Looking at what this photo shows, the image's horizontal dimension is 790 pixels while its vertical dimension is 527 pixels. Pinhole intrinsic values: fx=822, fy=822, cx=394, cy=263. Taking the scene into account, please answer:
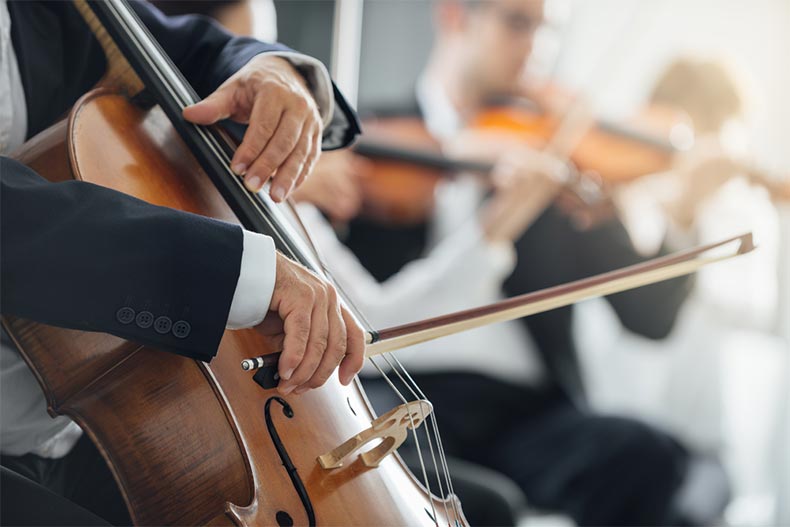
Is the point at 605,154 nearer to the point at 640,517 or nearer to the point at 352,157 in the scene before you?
the point at 352,157

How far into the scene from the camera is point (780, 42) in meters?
2.62

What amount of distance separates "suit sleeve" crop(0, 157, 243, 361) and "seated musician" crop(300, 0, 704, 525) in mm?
840

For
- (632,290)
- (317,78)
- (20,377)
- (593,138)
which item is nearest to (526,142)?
(593,138)

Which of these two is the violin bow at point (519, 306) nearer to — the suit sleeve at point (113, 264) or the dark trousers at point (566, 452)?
the suit sleeve at point (113, 264)

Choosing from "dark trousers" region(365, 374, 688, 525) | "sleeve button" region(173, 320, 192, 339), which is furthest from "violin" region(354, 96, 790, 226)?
"sleeve button" region(173, 320, 192, 339)

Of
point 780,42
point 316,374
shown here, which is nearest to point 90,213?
point 316,374

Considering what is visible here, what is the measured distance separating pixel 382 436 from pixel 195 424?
0.13 metres

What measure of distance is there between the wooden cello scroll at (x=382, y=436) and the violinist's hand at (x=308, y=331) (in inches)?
1.6

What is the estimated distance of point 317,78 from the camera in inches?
31.3

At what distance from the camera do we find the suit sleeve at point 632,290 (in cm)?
200

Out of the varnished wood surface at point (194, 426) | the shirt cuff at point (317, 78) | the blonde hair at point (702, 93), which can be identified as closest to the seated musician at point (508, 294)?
the blonde hair at point (702, 93)

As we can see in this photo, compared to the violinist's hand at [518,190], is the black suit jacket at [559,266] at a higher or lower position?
lower

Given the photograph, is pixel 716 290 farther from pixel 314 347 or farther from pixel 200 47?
pixel 314 347

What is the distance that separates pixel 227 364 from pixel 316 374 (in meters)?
0.08
